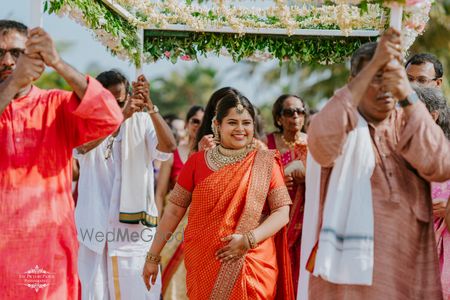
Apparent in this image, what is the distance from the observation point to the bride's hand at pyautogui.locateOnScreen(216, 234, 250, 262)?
651 cm

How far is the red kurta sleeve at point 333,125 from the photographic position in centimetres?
448

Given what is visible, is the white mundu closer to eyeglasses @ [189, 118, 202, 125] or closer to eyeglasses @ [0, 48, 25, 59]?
eyeglasses @ [189, 118, 202, 125]

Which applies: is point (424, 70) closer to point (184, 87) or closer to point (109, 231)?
point (109, 231)

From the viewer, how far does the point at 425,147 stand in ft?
15.0

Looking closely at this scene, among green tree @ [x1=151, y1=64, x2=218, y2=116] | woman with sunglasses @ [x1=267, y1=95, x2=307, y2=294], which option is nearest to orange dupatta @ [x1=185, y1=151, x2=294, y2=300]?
woman with sunglasses @ [x1=267, y1=95, x2=307, y2=294]

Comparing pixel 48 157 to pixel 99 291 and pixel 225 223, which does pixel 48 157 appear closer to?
pixel 225 223

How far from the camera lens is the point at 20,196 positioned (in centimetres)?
494

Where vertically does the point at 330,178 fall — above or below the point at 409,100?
below

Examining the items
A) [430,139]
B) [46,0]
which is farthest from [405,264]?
[46,0]

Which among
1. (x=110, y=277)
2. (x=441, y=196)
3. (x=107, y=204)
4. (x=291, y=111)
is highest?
(x=291, y=111)

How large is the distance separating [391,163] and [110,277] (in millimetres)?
3991

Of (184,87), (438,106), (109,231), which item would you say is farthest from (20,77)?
(184,87)

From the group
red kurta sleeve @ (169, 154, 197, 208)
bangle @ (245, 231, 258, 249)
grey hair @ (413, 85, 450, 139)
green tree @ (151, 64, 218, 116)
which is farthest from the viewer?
green tree @ (151, 64, 218, 116)

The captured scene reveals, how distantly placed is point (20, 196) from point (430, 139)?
85.6 inches
